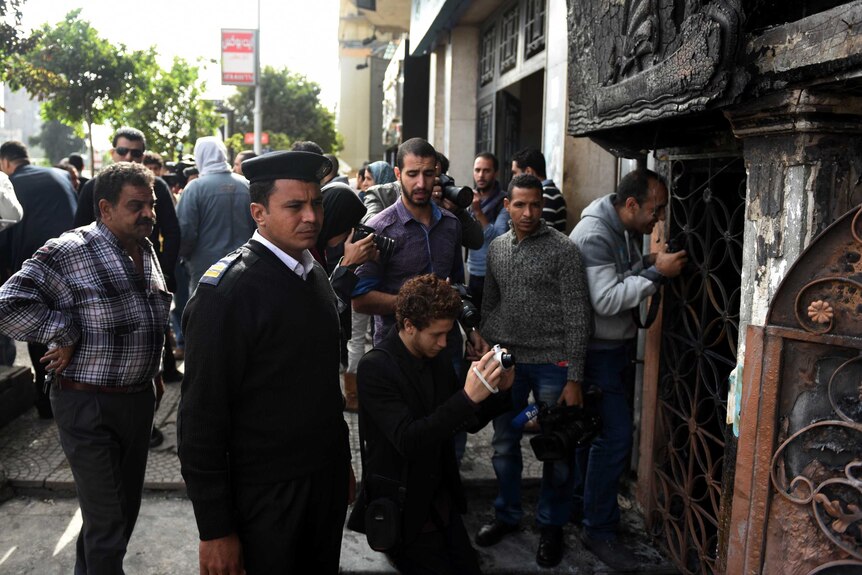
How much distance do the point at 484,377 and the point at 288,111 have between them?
123 ft

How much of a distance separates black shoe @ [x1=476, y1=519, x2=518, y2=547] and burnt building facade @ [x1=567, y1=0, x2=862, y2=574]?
0.79 metres

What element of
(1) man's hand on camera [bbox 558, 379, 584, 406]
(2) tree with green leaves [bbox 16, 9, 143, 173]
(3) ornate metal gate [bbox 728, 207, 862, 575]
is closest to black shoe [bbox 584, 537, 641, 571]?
(1) man's hand on camera [bbox 558, 379, 584, 406]

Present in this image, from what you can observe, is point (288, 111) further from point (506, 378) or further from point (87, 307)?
point (506, 378)

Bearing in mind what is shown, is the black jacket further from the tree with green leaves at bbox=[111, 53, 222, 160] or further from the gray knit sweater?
the tree with green leaves at bbox=[111, 53, 222, 160]

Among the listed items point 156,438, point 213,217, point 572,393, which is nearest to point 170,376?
point 156,438

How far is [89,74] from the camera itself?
17.4m

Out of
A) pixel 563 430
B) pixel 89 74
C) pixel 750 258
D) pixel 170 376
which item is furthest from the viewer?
pixel 89 74

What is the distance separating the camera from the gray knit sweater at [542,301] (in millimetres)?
3684

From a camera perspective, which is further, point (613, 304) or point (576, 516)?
point (576, 516)

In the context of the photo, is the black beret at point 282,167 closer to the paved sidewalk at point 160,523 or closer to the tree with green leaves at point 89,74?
the paved sidewalk at point 160,523

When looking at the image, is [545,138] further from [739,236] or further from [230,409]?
[230,409]

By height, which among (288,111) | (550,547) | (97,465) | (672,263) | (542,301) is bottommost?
(550,547)

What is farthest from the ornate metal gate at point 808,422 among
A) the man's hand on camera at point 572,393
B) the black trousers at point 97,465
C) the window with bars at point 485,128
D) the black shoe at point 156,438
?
the window with bars at point 485,128

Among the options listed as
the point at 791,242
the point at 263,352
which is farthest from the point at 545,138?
the point at 263,352
